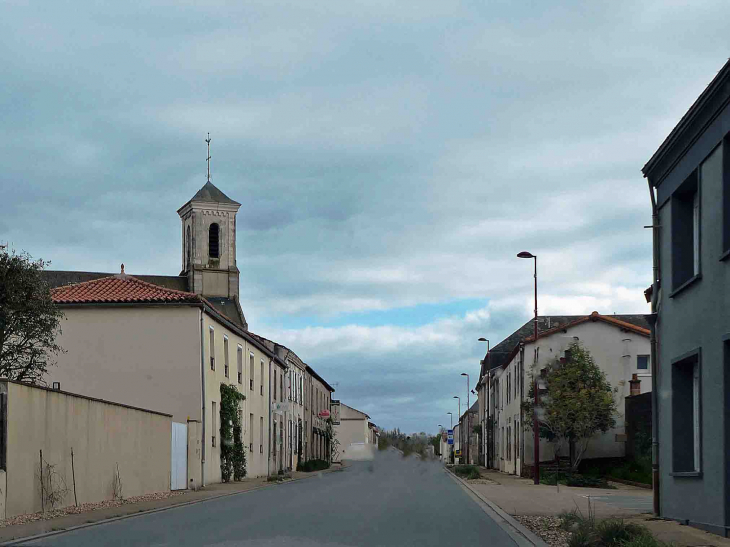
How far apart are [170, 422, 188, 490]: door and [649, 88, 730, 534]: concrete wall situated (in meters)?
15.6

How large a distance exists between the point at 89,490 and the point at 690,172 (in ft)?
Answer: 46.5

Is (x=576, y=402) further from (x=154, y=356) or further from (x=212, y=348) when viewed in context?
(x=154, y=356)

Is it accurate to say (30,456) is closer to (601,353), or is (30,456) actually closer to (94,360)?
(94,360)

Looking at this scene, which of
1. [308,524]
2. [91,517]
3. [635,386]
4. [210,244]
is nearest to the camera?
[308,524]

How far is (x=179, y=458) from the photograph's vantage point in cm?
2870

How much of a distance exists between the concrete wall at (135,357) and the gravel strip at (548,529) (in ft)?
51.3

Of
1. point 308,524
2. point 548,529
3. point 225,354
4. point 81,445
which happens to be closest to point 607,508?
point 548,529

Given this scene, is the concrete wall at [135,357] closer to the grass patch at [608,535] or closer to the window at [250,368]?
the window at [250,368]

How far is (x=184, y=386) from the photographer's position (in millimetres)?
30359

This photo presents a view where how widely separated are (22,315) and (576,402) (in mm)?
20031

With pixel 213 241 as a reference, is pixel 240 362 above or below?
below

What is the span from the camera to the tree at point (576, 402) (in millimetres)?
35406

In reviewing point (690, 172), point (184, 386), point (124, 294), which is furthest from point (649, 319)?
point (124, 294)

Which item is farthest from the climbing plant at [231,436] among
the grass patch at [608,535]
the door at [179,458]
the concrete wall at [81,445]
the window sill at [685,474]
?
the grass patch at [608,535]
